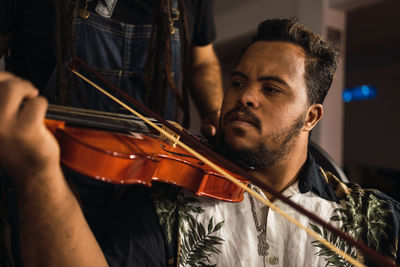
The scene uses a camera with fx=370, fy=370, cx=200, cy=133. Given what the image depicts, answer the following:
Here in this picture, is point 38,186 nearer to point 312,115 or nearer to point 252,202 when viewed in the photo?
point 252,202

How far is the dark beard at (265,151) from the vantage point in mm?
1078

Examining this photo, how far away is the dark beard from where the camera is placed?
1.08 metres

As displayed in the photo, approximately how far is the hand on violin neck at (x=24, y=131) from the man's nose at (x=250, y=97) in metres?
0.60

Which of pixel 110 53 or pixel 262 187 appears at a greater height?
pixel 110 53

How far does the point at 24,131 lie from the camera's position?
2.02 ft

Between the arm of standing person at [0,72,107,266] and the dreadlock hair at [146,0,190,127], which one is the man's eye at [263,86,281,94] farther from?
the arm of standing person at [0,72,107,266]

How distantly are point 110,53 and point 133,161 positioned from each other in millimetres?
596

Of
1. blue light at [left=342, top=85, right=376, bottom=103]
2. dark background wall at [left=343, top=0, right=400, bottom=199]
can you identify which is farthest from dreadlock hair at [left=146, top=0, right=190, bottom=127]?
blue light at [left=342, top=85, right=376, bottom=103]

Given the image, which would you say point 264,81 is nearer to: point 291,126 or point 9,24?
point 291,126

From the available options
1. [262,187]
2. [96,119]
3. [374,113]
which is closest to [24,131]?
[96,119]

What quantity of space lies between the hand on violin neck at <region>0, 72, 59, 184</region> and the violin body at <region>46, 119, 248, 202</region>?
4cm

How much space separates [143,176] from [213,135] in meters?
0.48

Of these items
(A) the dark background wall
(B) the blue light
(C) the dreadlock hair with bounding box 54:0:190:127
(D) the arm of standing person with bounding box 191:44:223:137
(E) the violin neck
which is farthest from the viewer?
(B) the blue light

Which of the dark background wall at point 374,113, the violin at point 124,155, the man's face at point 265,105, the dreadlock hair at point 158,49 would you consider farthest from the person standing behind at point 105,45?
the dark background wall at point 374,113
